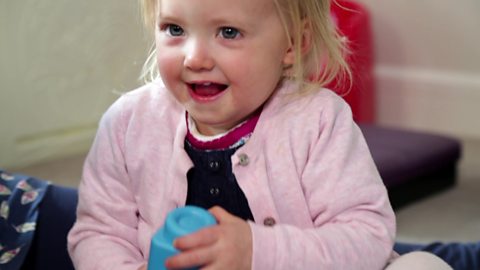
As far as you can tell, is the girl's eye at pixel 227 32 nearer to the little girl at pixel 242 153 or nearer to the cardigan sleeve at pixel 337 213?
the little girl at pixel 242 153

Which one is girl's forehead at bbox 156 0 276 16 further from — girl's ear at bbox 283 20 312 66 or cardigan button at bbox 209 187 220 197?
cardigan button at bbox 209 187 220 197

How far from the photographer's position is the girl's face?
0.78m

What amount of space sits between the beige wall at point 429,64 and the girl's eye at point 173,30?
1595 mm

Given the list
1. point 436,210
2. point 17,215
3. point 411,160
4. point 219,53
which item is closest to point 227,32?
point 219,53

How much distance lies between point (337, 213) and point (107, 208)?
261 millimetres

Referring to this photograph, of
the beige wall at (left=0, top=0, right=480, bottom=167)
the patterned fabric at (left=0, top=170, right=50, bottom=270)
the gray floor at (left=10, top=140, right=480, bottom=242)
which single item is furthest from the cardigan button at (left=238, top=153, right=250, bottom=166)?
the gray floor at (left=10, top=140, right=480, bottom=242)

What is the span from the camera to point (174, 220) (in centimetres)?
71

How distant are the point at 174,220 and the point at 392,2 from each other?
177cm

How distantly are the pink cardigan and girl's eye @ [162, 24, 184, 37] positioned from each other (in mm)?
124

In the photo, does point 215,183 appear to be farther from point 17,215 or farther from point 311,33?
point 17,215

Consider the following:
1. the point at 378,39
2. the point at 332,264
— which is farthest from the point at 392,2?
the point at 332,264

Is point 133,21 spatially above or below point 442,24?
above

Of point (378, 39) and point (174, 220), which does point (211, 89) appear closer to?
point (174, 220)

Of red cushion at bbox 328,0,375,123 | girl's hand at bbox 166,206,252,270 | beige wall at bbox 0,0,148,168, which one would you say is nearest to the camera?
girl's hand at bbox 166,206,252,270
